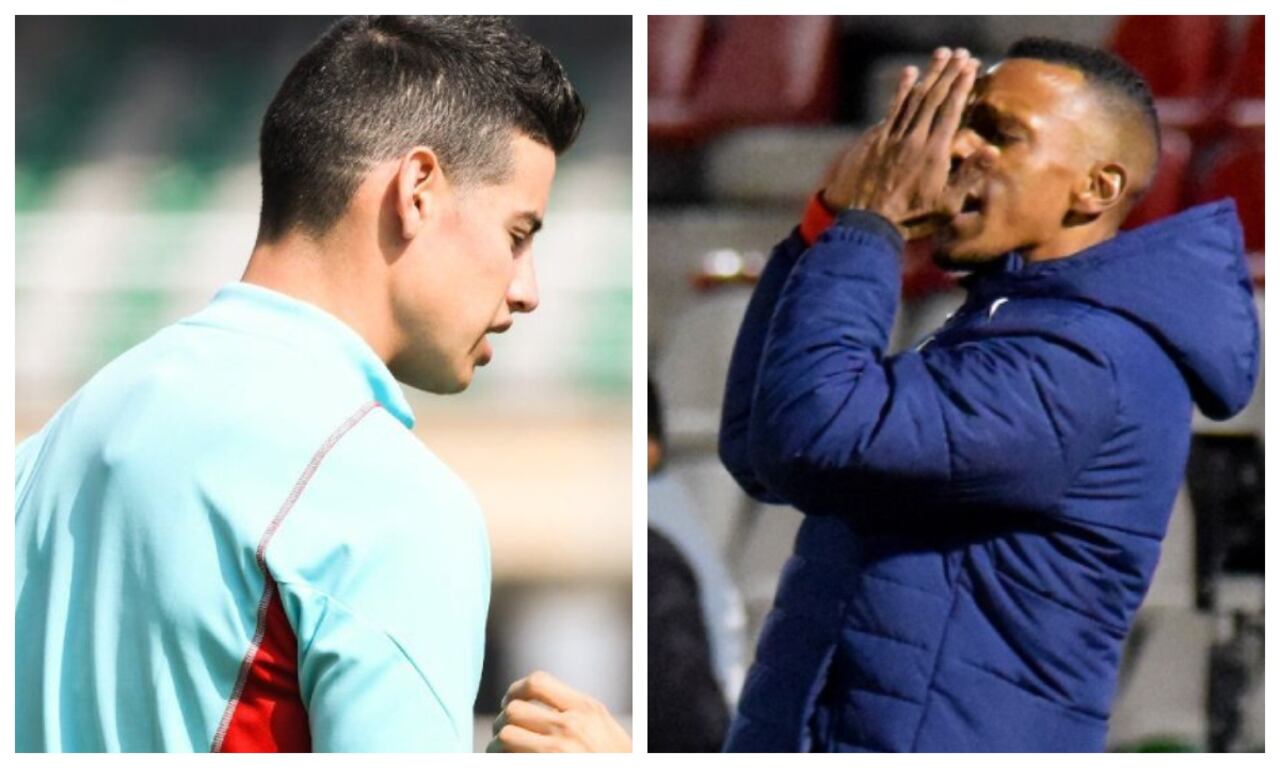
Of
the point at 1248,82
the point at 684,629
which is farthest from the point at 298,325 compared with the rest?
the point at 1248,82

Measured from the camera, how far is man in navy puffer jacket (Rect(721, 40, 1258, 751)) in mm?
1550

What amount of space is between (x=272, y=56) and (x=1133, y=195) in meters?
1.17

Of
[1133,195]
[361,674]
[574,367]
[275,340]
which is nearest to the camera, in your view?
[361,674]

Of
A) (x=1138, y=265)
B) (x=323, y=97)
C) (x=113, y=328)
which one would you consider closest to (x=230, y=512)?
(x=323, y=97)

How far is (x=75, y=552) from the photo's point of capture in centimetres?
123

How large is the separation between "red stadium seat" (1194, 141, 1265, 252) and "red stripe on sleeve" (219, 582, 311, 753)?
257 centimetres

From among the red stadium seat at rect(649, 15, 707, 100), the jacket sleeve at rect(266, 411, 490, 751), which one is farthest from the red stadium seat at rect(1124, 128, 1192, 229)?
the jacket sleeve at rect(266, 411, 490, 751)

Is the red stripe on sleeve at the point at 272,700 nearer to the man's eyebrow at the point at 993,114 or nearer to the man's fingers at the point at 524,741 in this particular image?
the man's fingers at the point at 524,741

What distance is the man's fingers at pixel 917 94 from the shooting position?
1.68m

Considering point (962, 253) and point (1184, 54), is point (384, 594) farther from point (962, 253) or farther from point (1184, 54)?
point (1184, 54)

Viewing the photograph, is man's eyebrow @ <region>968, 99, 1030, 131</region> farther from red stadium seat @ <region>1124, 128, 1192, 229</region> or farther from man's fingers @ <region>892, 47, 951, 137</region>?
red stadium seat @ <region>1124, 128, 1192, 229</region>

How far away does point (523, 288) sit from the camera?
1.47 m

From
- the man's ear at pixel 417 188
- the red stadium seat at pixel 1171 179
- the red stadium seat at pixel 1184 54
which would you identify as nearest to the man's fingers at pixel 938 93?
the man's ear at pixel 417 188

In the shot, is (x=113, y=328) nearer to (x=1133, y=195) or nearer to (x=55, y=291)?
(x=55, y=291)
